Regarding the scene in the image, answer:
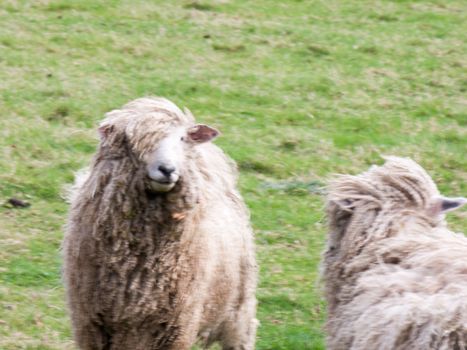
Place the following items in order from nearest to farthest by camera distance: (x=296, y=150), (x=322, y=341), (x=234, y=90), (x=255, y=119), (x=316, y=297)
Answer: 1. (x=322, y=341)
2. (x=316, y=297)
3. (x=296, y=150)
4. (x=255, y=119)
5. (x=234, y=90)

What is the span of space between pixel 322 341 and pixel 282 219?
196 centimetres

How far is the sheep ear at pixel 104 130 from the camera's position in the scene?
17.2ft

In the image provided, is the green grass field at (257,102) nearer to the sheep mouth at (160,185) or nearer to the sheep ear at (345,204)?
the sheep mouth at (160,185)

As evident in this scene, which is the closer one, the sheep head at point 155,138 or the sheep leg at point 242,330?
the sheep head at point 155,138

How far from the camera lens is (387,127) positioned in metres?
10.6

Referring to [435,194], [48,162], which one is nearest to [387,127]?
[48,162]

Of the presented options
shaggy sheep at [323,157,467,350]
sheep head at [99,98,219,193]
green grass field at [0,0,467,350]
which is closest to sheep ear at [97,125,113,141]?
sheep head at [99,98,219,193]

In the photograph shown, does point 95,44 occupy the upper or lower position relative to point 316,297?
upper

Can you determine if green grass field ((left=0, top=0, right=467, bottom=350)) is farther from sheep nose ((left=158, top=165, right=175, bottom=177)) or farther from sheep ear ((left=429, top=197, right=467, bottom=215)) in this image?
sheep ear ((left=429, top=197, right=467, bottom=215))

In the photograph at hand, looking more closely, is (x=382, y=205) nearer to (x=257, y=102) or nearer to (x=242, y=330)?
(x=242, y=330)

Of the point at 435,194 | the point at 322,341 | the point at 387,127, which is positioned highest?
the point at 435,194

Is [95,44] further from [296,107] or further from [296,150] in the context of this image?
[296,150]

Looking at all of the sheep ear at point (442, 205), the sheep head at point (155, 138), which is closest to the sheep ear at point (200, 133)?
the sheep head at point (155, 138)

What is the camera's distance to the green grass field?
740 centimetres
